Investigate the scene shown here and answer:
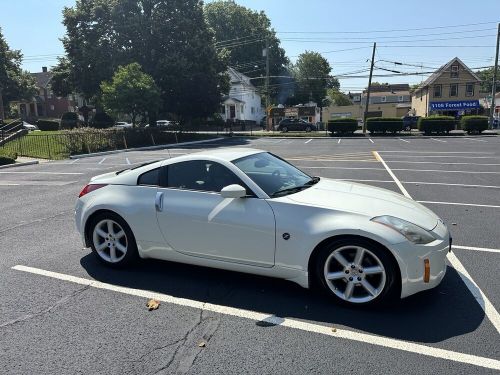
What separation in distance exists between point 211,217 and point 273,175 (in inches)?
33.7

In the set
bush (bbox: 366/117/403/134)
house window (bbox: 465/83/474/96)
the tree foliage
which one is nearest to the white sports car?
the tree foliage

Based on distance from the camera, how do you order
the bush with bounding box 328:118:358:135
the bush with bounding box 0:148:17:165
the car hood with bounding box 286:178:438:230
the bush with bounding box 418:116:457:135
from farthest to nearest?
the bush with bounding box 328:118:358:135 → the bush with bounding box 418:116:457:135 → the bush with bounding box 0:148:17:165 → the car hood with bounding box 286:178:438:230

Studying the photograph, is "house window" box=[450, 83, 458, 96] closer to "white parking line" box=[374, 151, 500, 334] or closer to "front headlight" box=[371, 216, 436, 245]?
"white parking line" box=[374, 151, 500, 334]

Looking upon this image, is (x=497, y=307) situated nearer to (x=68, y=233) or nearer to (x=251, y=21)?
(x=68, y=233)

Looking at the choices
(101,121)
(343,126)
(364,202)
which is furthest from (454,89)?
(364,202)

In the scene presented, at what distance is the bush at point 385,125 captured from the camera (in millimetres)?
40438

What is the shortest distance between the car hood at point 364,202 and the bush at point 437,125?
38153mm

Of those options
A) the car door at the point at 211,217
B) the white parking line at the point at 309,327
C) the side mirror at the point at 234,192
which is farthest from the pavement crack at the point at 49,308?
the side mirror at the point at 234,192

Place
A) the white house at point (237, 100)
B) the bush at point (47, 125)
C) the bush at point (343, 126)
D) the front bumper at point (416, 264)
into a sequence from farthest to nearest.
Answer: the white house at point (237, 100) → the bush at point (47, 125) → the bush at point (343, 126) → the front bumper at point (416, 264)

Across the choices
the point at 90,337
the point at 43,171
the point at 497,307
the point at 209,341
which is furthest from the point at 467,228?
the point at 43,171

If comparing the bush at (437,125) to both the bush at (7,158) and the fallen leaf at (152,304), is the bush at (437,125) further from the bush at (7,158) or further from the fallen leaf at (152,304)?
the fallen leaf at (152,304)

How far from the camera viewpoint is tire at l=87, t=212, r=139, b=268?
188 inches

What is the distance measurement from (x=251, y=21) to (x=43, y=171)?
270ft

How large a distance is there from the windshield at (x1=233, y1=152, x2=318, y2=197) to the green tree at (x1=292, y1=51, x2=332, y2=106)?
84242 mm
